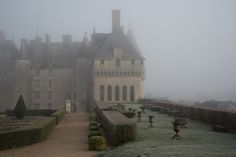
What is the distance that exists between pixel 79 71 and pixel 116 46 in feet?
29.6

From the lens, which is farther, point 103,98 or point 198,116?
point 103,98

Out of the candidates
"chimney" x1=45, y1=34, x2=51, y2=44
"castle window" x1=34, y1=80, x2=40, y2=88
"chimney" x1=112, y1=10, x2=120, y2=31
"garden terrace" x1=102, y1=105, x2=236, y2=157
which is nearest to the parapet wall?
"garden terrace" x1=102, y1=105, x2=236, y2=157

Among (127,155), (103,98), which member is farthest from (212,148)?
(103,98)

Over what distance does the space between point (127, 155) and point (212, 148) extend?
2706mm

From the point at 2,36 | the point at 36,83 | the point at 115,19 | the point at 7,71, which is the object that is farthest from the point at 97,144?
the point at 2,36

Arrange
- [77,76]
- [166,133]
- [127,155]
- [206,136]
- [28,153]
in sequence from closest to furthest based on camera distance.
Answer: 1. [127,155]
2. [28,153]
3. [206,136]
4. [166,133]
5. [77,76]

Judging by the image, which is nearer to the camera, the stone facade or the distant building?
the stone facade

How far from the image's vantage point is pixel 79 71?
5772cm

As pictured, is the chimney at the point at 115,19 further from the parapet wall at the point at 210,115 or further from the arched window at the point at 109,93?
the parapet wall at the point at 210,115

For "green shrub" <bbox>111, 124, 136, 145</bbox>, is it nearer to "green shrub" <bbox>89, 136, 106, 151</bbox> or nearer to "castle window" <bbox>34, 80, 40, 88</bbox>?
"green shrub" <bbox>89, 136, 106, 151</bbox>

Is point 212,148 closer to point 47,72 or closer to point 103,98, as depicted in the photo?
point 103,98

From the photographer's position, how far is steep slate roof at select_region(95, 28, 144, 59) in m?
51.1

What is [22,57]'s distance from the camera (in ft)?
195

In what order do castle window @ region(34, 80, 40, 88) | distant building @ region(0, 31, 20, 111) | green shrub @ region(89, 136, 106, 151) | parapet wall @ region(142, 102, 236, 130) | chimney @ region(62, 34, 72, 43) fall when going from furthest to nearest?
chimney @ region(62, 34, 72, 43)
distant building @ region(0, 31, 20, 111)
castle window @ region(34, 80, 40, 88)
parapet wall @ region(142, 102, 236, 130)
green shrub @ region(89, 136, 106, 151)
